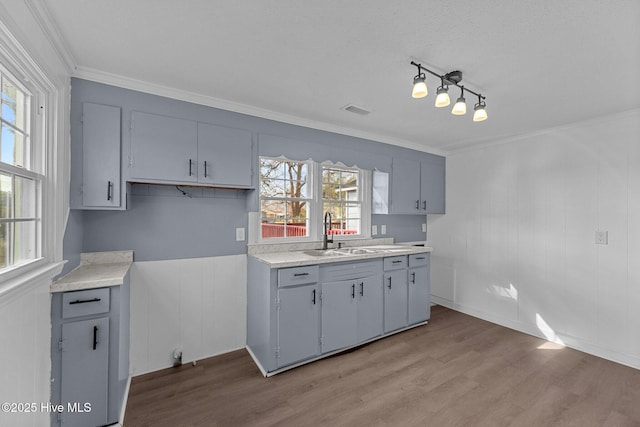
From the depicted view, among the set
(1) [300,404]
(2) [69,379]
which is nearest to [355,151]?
(1) [300,404]

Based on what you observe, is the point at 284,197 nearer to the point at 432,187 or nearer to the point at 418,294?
the point at 418,294

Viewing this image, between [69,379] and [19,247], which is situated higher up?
[19,247]

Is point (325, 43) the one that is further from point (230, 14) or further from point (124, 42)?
point (124, 42)

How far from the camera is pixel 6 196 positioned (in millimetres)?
1357

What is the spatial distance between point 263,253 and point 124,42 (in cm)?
199

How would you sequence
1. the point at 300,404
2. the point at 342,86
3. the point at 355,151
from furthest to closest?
1. the point at 355,151
2. the point at 342,86
3. the point at 300,404

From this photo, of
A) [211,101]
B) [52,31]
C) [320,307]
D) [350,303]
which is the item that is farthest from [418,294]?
[52,31]

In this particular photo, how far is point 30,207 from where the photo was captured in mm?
1570

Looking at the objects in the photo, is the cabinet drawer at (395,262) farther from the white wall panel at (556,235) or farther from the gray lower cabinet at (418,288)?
the white wall panel at (556,235)

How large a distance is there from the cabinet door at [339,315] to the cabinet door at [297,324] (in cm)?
10

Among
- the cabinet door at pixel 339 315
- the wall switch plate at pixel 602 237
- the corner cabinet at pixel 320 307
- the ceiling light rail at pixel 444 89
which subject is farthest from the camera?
the wall switch plate at pixel 602 237

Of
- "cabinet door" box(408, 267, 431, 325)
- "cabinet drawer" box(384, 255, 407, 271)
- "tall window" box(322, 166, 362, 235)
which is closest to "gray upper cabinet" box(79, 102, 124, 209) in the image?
"tall window" box(322, 166, 362, 235)

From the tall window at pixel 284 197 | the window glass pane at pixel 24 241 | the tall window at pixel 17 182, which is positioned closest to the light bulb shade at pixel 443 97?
the tall window at pixel 284 197

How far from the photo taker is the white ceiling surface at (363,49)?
143 centimetres
